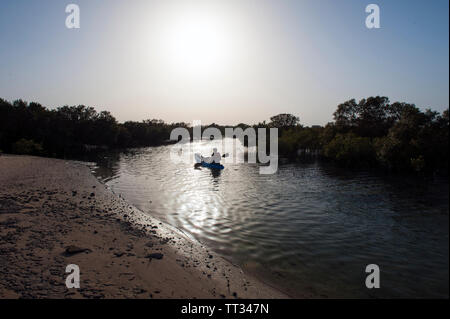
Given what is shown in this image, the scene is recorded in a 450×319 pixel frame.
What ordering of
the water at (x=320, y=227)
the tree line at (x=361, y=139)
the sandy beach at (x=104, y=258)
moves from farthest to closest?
the tree line at (x=361, y=139) < the water at (x=320, y=227) < the sandy beach at (x=104, y=258)

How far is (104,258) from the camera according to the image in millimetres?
9172

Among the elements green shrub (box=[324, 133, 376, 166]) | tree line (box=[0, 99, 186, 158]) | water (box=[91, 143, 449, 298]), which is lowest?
water (box=[91, 143, 449, 298])

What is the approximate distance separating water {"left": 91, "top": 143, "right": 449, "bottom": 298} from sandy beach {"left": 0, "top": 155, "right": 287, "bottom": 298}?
1.32 meters

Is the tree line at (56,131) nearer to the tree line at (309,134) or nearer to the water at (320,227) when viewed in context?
the tree line at (309,134)

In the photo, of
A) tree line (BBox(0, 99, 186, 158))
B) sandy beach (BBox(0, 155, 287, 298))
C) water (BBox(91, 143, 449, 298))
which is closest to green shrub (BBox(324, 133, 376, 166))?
water (BBox(91, 143, 449, 298))

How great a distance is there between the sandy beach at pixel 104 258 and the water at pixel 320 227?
1.32 m

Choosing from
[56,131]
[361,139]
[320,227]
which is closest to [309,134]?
[361,139]

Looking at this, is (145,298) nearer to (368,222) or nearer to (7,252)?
(7,252)

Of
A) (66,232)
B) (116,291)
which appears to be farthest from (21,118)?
(116,291)

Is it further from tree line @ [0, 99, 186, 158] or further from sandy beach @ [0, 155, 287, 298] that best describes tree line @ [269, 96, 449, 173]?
tree line @ [0, 99, 186, 158]

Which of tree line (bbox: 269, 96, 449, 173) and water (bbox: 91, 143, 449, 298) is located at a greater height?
tree line (bbox: 269, 96, 449, 173)

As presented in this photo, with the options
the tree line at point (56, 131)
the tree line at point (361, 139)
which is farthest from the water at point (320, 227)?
the tree line at point (56, 131)

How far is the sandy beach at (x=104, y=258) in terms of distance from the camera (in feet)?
24.2

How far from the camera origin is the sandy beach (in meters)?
7.39
